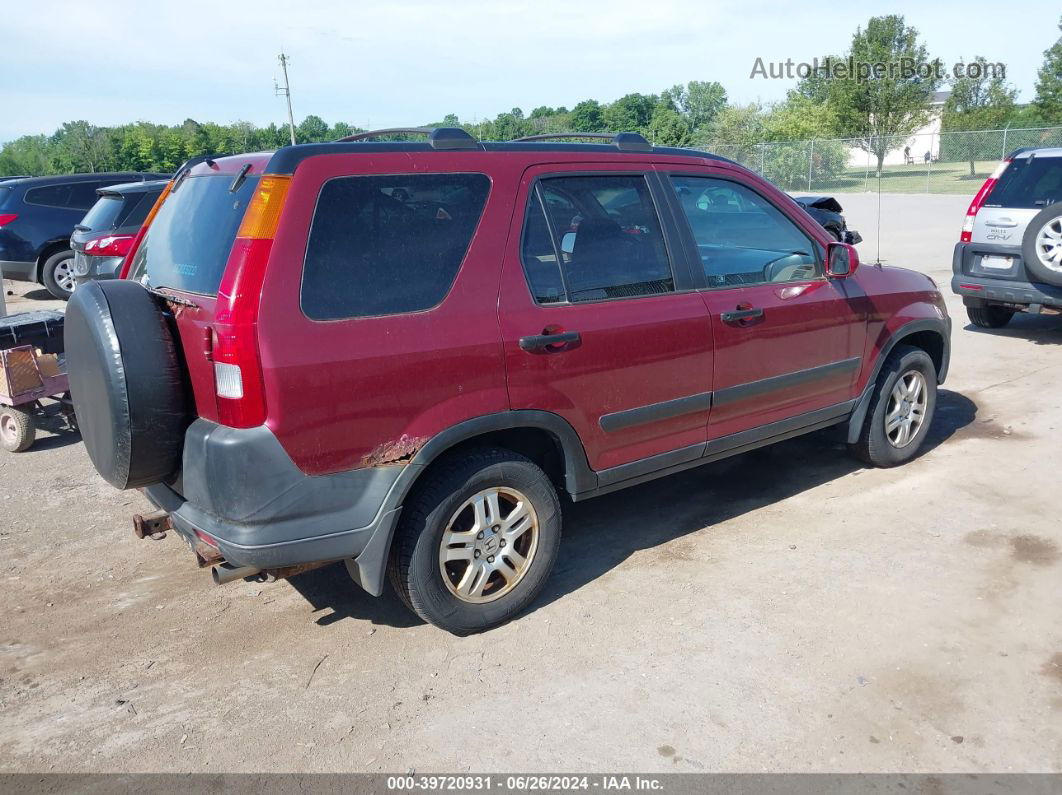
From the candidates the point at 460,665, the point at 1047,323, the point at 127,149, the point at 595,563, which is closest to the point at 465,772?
the point at 460,665

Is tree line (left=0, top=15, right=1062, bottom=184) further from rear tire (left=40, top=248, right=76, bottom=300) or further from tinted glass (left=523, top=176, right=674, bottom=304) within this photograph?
tinted glass (left=523, top=176, right=674, bottom=304)

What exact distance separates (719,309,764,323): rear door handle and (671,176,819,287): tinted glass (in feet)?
0.52

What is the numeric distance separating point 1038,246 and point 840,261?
4.04m

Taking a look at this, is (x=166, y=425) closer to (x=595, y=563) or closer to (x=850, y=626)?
(x=595, y=563)

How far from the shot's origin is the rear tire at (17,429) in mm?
6371

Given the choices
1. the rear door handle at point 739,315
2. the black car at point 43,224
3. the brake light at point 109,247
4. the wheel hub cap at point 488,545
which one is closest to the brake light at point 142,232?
the wheel hub cap at point 488,545

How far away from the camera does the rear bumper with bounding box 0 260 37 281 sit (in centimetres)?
1310

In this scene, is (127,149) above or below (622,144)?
above

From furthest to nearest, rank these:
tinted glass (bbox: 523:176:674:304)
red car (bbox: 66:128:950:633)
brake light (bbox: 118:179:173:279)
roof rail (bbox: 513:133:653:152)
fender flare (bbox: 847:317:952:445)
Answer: fender flare (bbox: 847:317:952:445)
roof rail (bbox: 513:133:653:152)
brake light (bbox: 118:179:173:279)
tinted glass (bbox: 523:176:674:304)
red car (bbox: 66:128:950:633)

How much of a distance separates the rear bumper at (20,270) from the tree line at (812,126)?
692 inches

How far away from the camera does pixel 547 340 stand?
11.8ft

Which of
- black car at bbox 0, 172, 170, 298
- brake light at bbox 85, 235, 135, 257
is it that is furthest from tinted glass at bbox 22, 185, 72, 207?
brake light at bbox 85, 235, 135, 257

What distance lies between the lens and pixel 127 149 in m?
49.9

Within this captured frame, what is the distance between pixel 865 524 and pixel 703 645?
1.58 m
